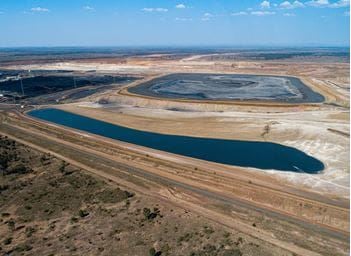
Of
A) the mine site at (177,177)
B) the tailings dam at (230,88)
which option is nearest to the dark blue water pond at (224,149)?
the mine site at (177,177)

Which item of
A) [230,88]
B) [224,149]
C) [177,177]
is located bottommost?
[230,88]

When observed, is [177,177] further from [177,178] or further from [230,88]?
[230,88]


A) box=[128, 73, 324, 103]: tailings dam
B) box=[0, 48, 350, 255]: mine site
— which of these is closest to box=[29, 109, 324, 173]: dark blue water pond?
box=[0, 48, 350, 255]: mine site

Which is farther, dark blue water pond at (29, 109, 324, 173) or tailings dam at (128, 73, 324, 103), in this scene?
tailings dam at (128, 73, 324, 103)

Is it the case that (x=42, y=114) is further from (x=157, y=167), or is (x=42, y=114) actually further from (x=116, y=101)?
(x=157, y=167)

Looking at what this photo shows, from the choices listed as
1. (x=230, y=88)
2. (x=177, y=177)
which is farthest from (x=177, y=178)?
(x=230, y=88)

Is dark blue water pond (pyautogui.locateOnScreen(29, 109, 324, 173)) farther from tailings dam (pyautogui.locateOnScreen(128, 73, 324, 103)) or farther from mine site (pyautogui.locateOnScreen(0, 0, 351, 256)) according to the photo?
tailings dam (pyautogui.locateOnScreen(128, 73, 324, 103))

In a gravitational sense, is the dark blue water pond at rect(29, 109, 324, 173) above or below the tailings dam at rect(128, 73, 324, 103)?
above
